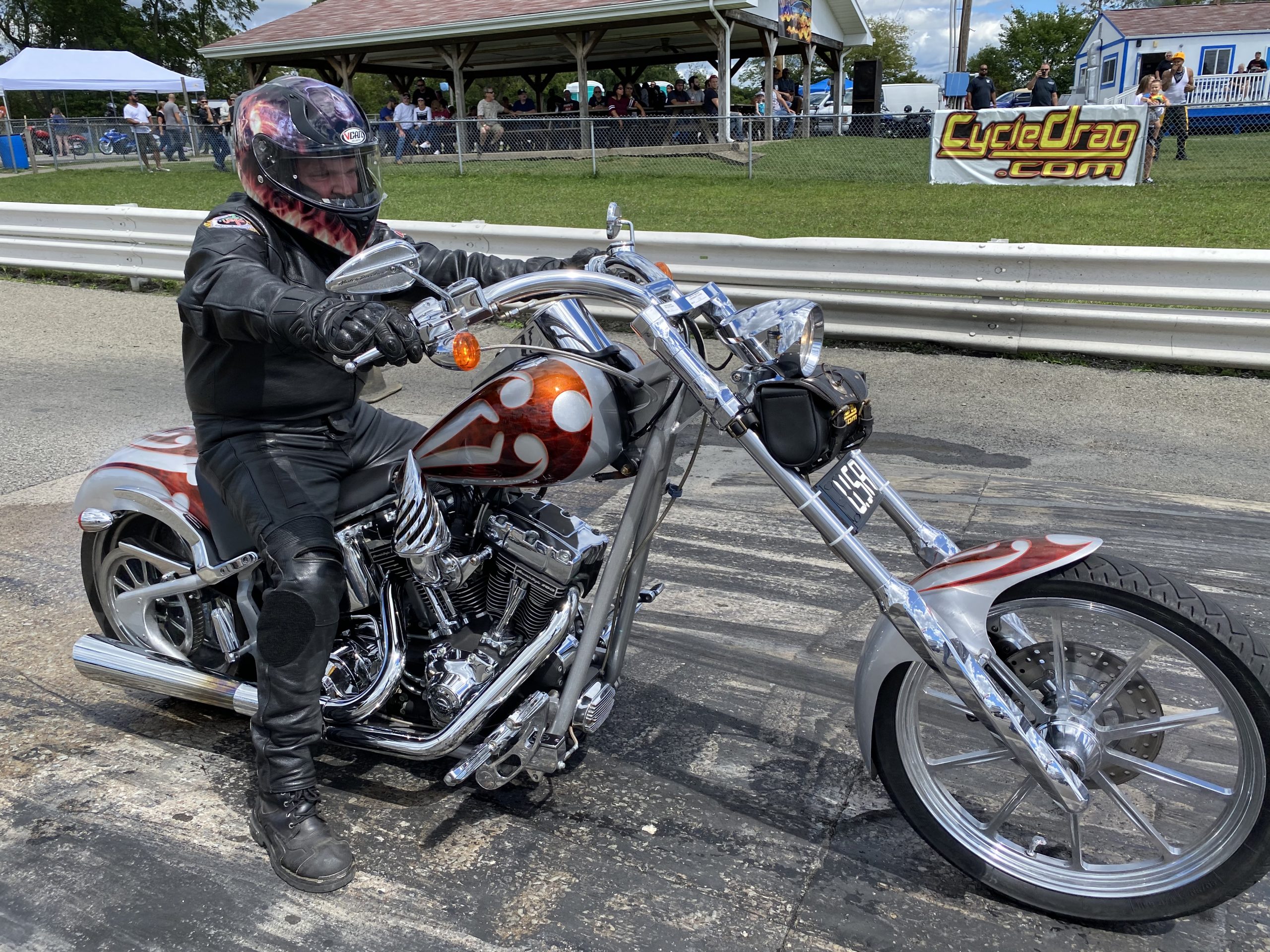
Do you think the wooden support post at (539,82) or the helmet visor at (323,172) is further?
the wooden support post at (539,82)

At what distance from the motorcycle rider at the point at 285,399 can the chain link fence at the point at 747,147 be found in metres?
12.2

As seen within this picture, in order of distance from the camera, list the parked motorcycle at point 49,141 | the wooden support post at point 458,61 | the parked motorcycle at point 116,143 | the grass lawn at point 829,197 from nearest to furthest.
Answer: the grass lawn at point 829,197 < the parked motorcycle at point 116,143 < the parked motorcycle at point 49,141 < the wooden support post at point 458,61

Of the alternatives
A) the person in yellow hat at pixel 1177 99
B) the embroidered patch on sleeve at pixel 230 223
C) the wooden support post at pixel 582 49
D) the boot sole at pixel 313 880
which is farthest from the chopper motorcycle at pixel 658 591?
the wooden support post at pixel 582 49

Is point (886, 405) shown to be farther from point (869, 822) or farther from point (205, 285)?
point (205, 285)

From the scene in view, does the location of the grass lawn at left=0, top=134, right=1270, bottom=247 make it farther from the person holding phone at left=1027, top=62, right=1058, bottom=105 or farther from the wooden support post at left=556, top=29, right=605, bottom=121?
the wooden support post at left=556, top=29, right=605, bottom=121

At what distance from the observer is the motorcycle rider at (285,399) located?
8.72ft

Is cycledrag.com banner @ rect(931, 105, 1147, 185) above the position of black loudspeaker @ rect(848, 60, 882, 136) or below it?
below

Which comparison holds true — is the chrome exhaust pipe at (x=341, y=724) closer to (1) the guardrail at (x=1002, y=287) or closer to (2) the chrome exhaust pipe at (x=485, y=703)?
(2) the chrome exhaust pipe at (x=485, y=703)

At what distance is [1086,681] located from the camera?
94.7 inches

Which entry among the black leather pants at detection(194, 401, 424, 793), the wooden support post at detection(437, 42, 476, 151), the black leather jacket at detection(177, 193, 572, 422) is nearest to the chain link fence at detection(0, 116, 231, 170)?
the wooden support post at detection(437, 42, 476, 151)

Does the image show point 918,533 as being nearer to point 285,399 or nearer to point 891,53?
point 285,399

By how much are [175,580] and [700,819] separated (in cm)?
178

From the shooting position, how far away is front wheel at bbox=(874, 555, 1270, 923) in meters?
2.18

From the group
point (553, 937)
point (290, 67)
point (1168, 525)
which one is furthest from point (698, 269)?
point (290, 67)
